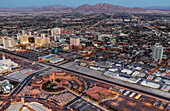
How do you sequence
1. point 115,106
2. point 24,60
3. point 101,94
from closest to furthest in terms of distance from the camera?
1. point 115,106
2. point 101,94
3. point 24,60

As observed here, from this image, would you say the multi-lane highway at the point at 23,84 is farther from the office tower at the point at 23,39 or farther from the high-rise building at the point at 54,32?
the high-rise building at the point at 54,32

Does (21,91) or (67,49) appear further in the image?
(67,49)

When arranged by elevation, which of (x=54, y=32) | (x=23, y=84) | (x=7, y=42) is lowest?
(x=23, y=84)

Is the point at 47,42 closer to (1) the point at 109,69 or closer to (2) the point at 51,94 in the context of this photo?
(1) the point at 109,69

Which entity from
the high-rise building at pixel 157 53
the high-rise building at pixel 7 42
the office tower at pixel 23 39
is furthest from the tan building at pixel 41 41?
the high-rise building at pixel 157 53

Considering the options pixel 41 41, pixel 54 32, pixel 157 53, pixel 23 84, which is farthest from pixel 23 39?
pixel 157 53

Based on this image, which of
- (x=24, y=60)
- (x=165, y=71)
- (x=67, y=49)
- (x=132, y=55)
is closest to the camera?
(x=165, y=71)

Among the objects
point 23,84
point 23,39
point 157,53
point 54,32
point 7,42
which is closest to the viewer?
point 23,84

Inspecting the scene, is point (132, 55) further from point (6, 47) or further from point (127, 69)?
point (6, 47)

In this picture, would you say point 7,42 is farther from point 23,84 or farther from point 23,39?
point 23,84

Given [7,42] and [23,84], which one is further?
[7,42]

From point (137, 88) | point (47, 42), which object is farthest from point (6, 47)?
point (137, 88)
